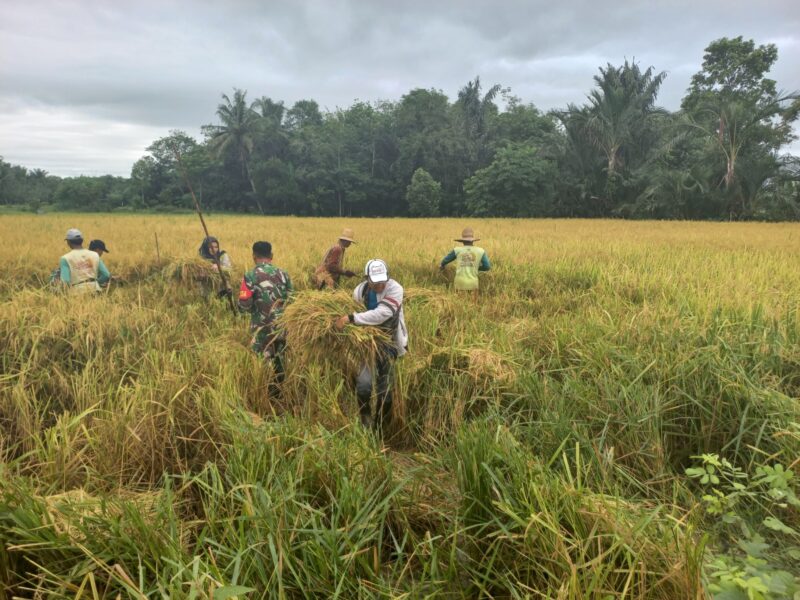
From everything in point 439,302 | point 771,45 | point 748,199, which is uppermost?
point 771,45

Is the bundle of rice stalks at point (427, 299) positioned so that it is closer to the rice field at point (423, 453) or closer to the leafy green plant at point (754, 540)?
the rice field at point (423, 453)

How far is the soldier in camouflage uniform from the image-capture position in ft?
12.3

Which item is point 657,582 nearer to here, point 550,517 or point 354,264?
point 550,517

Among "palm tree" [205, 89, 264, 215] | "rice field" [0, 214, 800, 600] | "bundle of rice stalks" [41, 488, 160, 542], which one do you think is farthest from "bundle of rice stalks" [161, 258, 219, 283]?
"palm tree" [205, 89, 264, 215]

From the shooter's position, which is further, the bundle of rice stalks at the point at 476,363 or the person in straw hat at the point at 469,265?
the person in straw hat at the point at 469,265

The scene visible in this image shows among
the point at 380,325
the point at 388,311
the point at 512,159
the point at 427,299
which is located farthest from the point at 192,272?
the point at 512,159

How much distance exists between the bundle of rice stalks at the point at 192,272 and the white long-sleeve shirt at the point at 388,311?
Result: 12.5 ft

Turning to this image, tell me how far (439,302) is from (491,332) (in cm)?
67

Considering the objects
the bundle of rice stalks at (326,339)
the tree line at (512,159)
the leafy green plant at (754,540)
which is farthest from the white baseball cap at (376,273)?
the tree line at (512,159)

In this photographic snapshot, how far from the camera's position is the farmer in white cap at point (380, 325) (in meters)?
3.16

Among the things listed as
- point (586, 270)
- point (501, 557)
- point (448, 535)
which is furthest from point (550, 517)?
point (586, 270)

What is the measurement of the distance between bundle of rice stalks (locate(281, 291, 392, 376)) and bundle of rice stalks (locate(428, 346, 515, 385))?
56 centimetres

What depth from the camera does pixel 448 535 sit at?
5.75ft

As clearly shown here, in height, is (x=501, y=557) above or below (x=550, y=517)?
below
